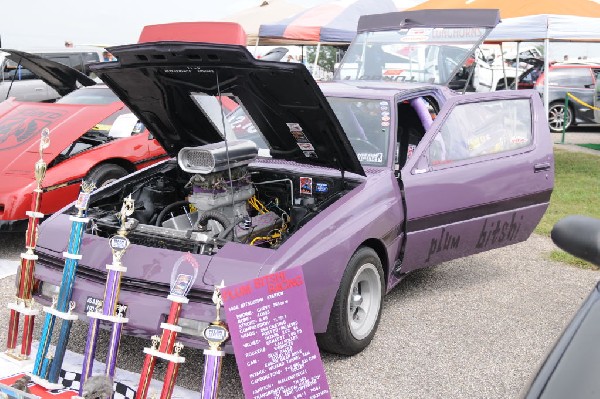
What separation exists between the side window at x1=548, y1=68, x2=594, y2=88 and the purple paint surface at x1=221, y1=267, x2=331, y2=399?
14279 mm

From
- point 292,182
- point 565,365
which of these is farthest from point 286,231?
point 565,365

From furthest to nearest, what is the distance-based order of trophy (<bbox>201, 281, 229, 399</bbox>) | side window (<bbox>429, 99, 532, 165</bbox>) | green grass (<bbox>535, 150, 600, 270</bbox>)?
green grass (<bbox>535, 150, 600, 270</bbox>), side window (<bbox>429, 99, 532, 165</bbox>), trophy (<bbox>201, 281, 229, 399</bbox>)

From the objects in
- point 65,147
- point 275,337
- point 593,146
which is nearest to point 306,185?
point 275,337

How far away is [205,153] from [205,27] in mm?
736

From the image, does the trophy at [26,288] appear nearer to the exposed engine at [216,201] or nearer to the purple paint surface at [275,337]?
the exposed engine at [216,201]

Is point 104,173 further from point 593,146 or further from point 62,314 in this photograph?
point 593,146

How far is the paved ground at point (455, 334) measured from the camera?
12.2ft

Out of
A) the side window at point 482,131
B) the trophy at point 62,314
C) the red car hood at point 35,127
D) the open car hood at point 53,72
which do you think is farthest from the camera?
the open car hood at point 53,72

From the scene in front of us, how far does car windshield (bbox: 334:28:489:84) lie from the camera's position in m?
6.21

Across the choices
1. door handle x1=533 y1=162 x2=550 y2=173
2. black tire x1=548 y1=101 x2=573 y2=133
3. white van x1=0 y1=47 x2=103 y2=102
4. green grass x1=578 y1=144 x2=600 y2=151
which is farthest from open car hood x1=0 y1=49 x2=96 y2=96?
black tire x1=548 y1=101 x2=573 y2=133

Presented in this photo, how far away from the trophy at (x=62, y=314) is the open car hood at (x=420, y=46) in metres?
3.63

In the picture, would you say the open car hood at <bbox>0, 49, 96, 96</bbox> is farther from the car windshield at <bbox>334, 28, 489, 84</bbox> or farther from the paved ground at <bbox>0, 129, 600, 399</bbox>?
the car windshield at <bbox>334, 28, 489, 84</bbox>

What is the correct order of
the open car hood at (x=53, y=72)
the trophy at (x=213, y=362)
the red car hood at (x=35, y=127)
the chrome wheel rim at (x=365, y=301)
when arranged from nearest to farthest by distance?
the trophy at (x=213, y=362) < the chrome wheel rim at (x=365, y=301) < the red car hood at (x=35, y=127) < the open car hood at (x=53, y=72)

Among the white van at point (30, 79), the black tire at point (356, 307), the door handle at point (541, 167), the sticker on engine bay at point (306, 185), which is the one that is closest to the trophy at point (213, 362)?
the black tire at point (356, 307)
